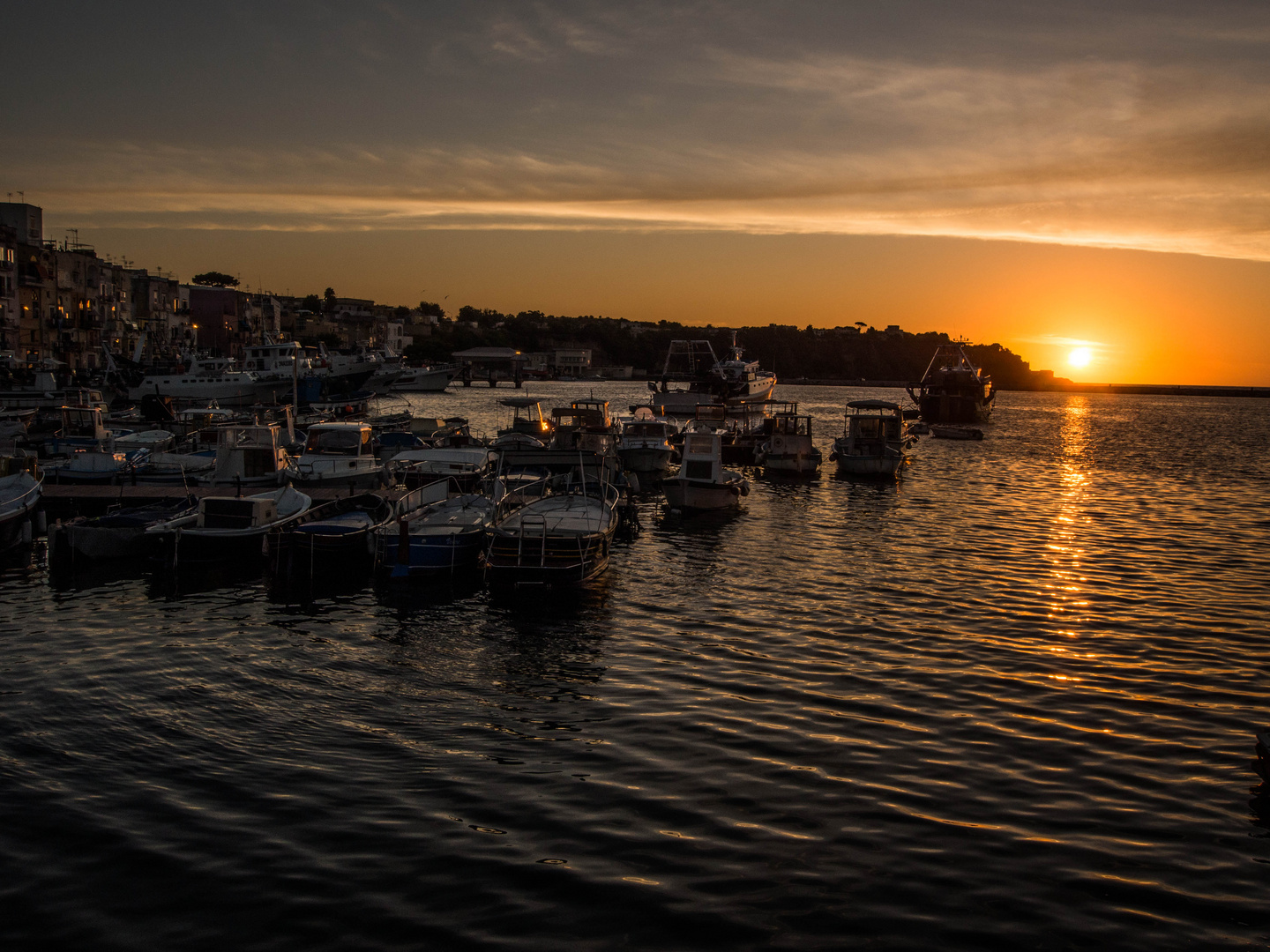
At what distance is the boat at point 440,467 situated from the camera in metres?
35.1

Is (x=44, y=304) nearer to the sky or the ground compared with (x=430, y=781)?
nearer to the sky

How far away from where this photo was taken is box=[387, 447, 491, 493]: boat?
35.1 metres

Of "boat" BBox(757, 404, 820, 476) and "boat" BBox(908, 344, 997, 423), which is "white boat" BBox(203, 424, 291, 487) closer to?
"boat" BBox(757, 404, 820, 476)

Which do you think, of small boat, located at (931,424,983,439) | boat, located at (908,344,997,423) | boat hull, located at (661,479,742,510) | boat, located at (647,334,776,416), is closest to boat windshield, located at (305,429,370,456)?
boat hull, located at (661,479,742,510)

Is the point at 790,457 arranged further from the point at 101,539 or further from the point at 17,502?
the point at 17,502

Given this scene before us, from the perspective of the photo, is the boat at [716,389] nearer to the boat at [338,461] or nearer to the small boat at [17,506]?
the boat at [338,461]

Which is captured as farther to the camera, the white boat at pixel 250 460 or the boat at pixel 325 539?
the white boat at pixel 250 460

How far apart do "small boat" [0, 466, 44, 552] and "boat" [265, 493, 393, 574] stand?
26.6 ft

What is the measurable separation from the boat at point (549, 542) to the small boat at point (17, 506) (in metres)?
14.5

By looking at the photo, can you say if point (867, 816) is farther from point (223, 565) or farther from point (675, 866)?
point (223, 565)

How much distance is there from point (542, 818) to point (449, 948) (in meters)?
2.69

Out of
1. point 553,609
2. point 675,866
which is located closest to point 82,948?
point 675,866

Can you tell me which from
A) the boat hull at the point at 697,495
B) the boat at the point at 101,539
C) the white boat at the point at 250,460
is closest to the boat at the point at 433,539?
the boat at the point at 101,539

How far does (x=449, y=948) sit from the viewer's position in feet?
30.0
